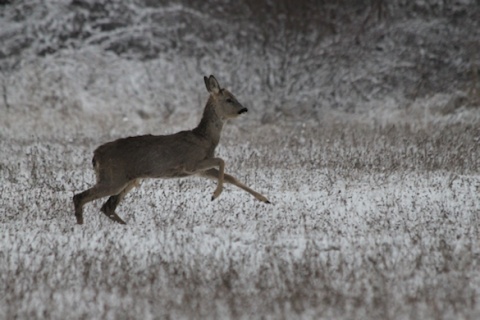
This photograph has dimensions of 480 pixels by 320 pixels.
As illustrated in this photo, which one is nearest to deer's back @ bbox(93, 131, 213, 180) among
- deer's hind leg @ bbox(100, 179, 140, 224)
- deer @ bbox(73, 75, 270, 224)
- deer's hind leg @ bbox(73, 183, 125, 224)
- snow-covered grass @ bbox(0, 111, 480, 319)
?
deer @ bbox(73, 75, 270, 224)

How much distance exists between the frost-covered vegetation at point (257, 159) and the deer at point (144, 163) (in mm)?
329

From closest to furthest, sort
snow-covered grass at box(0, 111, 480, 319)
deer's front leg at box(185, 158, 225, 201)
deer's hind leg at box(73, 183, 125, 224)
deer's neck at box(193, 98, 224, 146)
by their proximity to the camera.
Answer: snow-covered grass at box(0, 111, 480, 319), deer's hind leg at box(73, 183, 125, 224), deer's front leg at box(185, 158, 225, 201), deer's neck at box(193, 98, 224, 146)

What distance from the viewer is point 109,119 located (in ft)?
68.4

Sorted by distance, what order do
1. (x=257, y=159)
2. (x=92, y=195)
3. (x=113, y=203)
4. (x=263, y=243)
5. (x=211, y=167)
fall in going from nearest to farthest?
(x=263, y=243)
(x=92, y=195)
(x=211, y=167)
(x=113, y=203)
(x=257, y=159)

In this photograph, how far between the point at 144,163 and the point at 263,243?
181 centimetres

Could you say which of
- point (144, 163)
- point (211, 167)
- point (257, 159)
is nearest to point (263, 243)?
point (211, 167)

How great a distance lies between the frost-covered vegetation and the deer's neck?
82 cm

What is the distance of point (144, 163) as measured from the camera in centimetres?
876

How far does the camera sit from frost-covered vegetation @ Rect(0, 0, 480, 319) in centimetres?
638

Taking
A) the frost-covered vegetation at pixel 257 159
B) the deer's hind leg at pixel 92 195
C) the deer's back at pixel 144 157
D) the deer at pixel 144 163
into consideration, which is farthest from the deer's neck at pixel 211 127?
the deer's hind leg at pixel 92 195

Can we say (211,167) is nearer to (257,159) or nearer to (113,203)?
(113,203)

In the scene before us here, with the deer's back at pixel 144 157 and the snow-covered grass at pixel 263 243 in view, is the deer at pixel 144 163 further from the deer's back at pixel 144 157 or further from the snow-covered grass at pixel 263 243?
the snow-covered grass at pixel 263 243

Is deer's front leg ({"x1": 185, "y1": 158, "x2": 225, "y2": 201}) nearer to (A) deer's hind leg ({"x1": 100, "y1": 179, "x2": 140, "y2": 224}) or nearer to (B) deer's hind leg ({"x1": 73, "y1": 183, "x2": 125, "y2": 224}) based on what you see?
(A) deer's hind leg ({"x1": 100, "y1": 179, "x2": 140, "y2": 224})

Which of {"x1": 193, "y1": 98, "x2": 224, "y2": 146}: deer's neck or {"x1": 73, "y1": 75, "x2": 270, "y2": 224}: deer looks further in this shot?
{"x1": 193, "y1": 98, "x2": 224, "y2": 146}: deer's neck
